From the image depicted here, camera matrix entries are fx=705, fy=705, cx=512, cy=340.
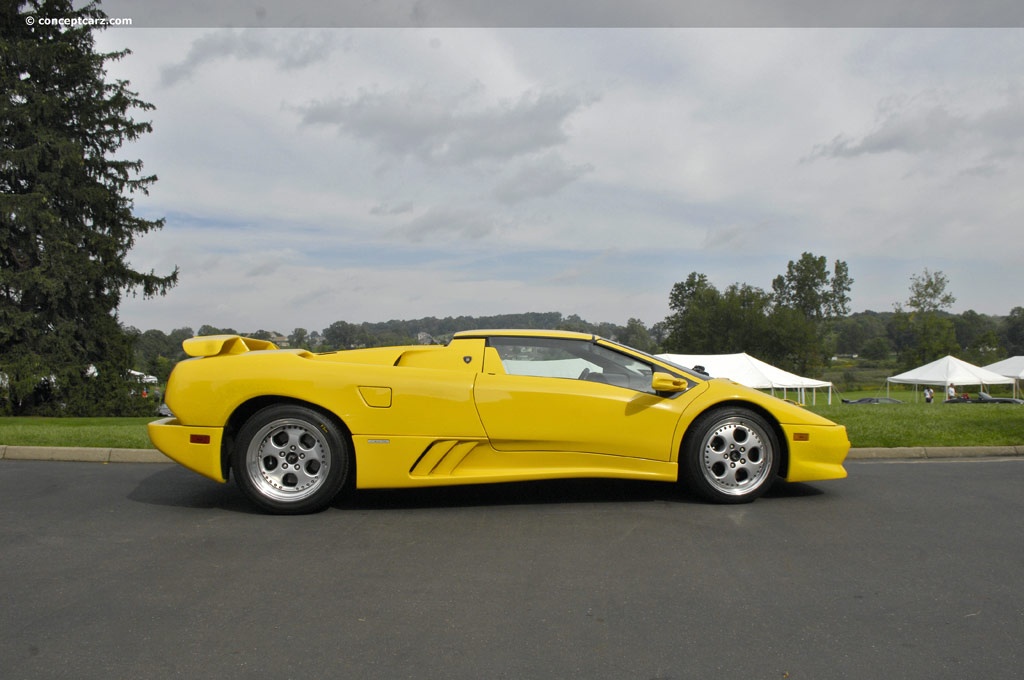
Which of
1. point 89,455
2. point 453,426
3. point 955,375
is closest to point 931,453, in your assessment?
point 453,426

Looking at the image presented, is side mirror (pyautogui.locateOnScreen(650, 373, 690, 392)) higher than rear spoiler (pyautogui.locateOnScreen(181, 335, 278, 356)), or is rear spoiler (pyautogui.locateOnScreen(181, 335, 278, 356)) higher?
rear spoiler (pyautogui.locateOnScreen(181, 335, 278, 356))

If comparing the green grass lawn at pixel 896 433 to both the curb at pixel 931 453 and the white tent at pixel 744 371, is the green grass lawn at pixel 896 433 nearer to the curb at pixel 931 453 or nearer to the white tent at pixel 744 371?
the curb at pixel 931 453

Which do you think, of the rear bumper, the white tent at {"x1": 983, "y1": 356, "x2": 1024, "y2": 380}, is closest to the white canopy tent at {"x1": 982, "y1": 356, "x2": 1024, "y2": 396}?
the white tent at {"x1": 983, "y1": 356, "x2": 1024, "y2": 380}

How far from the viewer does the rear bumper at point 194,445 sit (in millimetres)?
5227

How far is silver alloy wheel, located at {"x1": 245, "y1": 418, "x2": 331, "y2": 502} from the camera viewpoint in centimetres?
A: 509

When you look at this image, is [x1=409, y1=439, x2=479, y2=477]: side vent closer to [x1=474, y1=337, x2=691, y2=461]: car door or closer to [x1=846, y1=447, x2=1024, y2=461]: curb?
[x1=474, y1=337, x2=691, y2=461]: car door

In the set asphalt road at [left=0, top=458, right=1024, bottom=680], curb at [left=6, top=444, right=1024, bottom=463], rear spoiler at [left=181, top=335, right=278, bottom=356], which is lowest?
asphalt road at [left=0, top=458, right=1024, bottom=680]

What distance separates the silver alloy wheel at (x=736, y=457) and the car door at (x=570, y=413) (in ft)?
1.03

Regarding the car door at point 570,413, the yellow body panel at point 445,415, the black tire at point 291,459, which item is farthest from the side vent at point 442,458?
the black tire at point 291,459

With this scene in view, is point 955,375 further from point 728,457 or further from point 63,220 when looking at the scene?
point 63,220

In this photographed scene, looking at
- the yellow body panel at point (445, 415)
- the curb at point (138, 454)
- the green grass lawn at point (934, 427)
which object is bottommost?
the curb at point (138, 454)

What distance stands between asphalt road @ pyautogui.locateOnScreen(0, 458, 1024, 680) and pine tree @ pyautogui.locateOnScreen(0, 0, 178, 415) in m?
22.6

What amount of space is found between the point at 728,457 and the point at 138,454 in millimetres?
6098

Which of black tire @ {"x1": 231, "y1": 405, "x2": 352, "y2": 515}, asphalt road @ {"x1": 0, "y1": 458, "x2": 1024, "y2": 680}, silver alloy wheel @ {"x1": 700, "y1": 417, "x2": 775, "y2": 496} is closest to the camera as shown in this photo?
asphalt road @ {"x1": 0, "y1": 458, "x2": 1024, "y2": 680}
